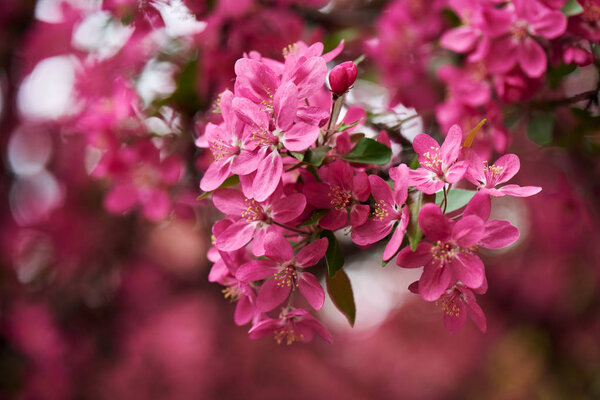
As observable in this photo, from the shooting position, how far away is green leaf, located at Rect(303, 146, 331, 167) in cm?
47

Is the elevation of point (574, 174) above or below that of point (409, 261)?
below

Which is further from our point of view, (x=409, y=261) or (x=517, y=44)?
(x=517, y=44)

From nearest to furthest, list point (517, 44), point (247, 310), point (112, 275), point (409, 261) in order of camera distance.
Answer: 1. point (409, 261)
2. point (247, 310)
3. point (517, 44)
4. point (112, 275)

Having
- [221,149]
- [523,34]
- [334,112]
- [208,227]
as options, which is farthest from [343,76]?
[208,227]

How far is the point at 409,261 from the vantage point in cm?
46

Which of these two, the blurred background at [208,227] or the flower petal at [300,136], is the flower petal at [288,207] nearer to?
the flower petal at [300,136]

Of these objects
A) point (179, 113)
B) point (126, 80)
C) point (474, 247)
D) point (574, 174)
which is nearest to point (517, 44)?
point (474, 247)

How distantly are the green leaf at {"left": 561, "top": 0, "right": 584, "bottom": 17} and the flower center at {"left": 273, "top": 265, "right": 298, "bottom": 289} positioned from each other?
0.51m

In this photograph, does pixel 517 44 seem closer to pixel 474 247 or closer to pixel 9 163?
pixel 474 247

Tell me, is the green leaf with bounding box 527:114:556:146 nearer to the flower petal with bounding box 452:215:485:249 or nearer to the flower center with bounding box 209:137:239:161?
the flower petal with bounding box 452:215:485:249

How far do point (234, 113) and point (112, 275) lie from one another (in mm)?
1618

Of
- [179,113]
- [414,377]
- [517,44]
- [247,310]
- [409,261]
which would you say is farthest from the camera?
[414,377]

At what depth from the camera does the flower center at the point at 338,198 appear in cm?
48

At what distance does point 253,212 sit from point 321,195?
70 millimetres
